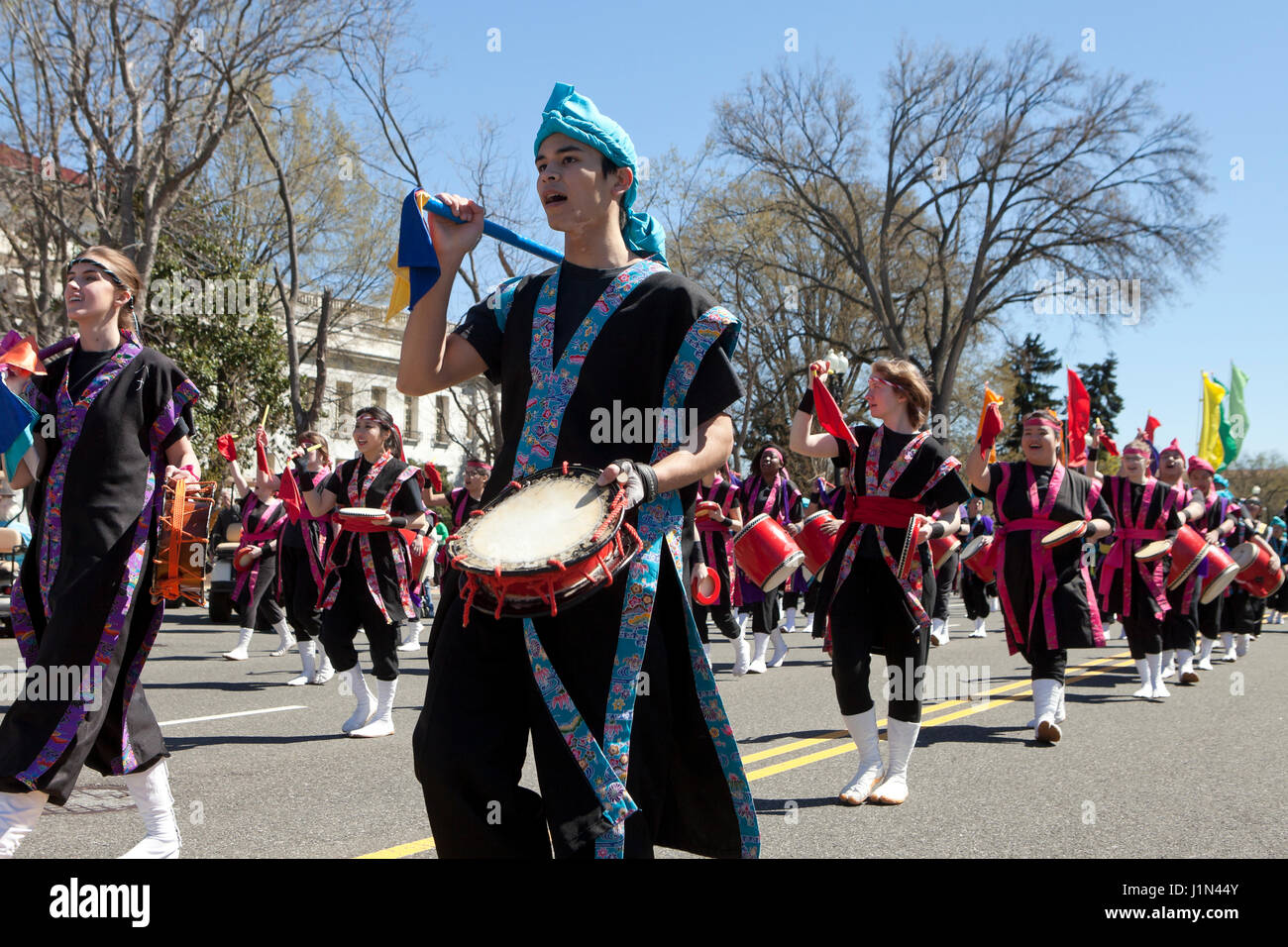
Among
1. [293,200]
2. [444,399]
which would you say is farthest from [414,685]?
[444,399]

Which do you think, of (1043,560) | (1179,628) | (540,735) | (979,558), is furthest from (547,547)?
(1179,628)

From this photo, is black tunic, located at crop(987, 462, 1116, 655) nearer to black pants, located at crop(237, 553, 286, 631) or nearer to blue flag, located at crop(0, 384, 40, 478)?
blue flag, located at crop(0, 384, 40, 478)

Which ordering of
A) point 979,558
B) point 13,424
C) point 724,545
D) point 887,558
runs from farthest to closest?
point 724,545
point 979,558
point 887,558
point 13,424

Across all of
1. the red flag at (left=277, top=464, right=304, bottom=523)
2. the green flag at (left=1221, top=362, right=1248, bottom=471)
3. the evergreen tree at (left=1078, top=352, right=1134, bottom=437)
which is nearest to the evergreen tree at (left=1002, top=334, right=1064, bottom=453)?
the evergreen tree at (left=1078, top=352, right=1134, bottom=437)

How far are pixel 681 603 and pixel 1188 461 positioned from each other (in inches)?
440

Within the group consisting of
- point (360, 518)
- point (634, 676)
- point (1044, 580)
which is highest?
point (360, 518)

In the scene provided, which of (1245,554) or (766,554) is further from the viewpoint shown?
(1245,554)

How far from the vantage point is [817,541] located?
6.75 meters

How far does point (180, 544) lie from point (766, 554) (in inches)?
130

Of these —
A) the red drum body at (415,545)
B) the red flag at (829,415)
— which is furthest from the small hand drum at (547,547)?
the red drum body at (415,545)

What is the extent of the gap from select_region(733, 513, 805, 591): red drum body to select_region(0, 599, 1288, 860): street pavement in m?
1.05

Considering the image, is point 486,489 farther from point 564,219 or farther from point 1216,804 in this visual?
point 1216,804

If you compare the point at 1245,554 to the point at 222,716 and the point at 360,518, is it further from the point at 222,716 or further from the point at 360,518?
the point at 222,716
